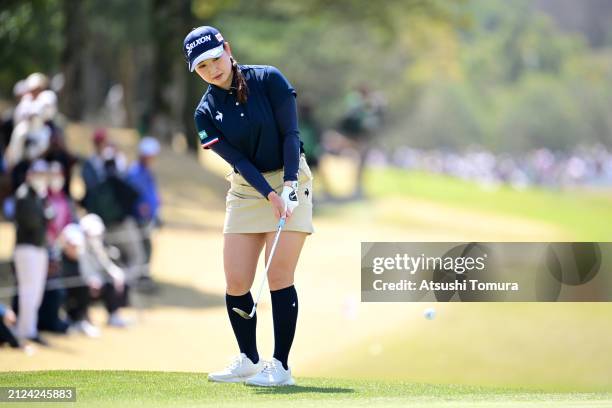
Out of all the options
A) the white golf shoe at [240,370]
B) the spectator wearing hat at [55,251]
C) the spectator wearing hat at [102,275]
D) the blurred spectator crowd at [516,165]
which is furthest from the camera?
the blurred spectator crowd at [516,165]

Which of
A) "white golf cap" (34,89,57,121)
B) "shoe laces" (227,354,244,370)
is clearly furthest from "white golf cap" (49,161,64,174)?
"shoe laces" (227,354,244,370)

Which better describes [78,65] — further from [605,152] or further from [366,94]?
[605,152]

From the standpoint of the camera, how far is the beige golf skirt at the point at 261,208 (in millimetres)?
8070

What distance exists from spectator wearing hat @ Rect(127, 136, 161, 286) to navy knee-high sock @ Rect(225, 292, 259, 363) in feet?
26.2

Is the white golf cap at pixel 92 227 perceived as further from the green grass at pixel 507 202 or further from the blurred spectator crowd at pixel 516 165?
the blurred spectator crowd at pixel 516 165

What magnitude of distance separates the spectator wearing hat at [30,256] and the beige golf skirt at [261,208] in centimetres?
466

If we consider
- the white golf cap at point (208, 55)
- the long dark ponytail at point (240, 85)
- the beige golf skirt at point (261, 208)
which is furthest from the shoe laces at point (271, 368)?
the white golf cap at point (208, 55)

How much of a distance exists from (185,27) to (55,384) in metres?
19.4

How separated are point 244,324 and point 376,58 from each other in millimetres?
62118

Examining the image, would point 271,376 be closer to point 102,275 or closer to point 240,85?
point 240,85

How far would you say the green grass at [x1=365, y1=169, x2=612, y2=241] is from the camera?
31.7 metres

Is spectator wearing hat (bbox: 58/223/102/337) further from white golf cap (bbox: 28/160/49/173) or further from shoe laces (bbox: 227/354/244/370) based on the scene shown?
shoe laces (bbox: 227/354/244/370)

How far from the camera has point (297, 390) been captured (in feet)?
26.5

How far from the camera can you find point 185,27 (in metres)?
27.4
